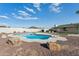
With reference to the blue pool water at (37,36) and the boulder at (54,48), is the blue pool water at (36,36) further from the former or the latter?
the boulder at (54,48)

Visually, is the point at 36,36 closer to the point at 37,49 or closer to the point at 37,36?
the point at 37,36

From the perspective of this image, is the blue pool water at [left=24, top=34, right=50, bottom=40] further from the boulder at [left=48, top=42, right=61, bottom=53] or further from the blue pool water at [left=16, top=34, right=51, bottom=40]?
the boulder at [left=48, top=42, right=61, bottom=53]

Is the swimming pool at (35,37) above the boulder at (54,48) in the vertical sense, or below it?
above

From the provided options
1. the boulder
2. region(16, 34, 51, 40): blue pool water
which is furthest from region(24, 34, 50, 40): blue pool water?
the boulder

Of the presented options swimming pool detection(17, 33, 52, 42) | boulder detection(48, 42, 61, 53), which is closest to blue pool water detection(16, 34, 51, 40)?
swimming pool detection(17, 33, 52, 42)

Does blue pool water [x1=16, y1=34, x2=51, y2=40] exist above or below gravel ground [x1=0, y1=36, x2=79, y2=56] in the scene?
above

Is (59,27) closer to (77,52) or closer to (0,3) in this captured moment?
(77,52)

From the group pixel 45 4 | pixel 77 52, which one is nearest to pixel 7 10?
pixel 45 4

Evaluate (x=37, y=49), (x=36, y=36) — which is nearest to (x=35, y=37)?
(x=36, y=36)

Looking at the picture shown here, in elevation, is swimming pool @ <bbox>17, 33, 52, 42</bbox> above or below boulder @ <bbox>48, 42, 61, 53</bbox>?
above

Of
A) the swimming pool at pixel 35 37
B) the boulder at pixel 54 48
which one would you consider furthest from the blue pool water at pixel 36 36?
the boulder at pixel 54 48

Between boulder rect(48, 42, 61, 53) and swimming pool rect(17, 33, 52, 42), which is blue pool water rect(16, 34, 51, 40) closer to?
swimming pool rect(17, 33, 52, 42)
